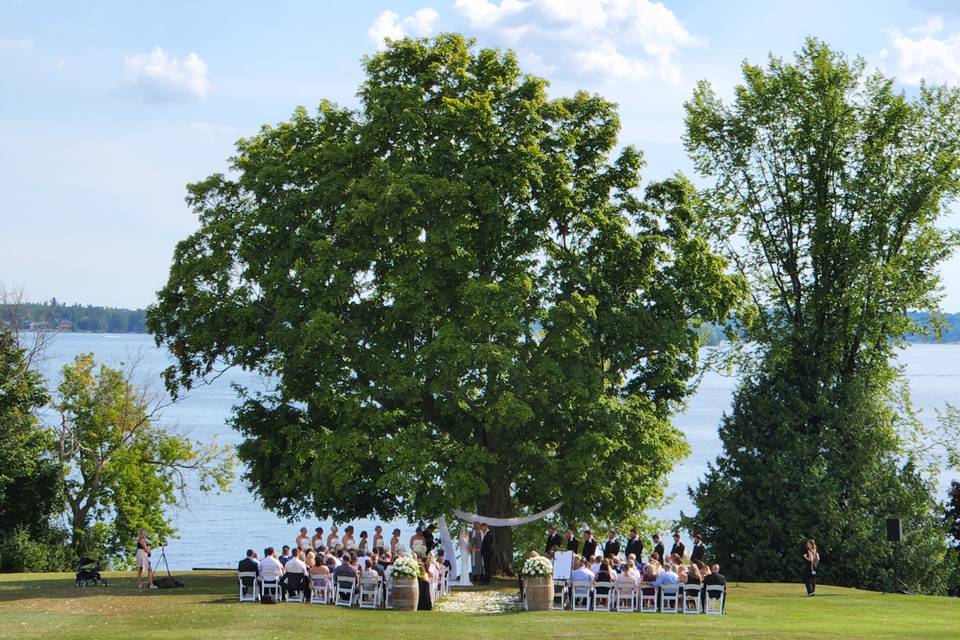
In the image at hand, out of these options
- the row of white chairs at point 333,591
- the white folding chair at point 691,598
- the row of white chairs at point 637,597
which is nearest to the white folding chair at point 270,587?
the row of white chairs at point 333,591

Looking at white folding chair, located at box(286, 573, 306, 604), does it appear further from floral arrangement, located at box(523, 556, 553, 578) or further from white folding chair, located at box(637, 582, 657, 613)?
white folding chair, located at box(637, 582, 657, 613)

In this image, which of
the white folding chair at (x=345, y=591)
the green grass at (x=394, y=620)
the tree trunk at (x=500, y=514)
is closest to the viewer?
the green grass at (x=394, y=620)

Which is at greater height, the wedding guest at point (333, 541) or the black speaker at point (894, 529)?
the black speaker at point (894, 529)

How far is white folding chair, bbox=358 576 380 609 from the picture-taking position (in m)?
26.2

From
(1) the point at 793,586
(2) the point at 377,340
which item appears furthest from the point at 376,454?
(1) the point at 793,586

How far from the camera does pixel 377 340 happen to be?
106 ft

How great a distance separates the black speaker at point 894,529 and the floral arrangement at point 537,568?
14029 mm

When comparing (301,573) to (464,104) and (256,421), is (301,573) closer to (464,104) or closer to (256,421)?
(256,421)

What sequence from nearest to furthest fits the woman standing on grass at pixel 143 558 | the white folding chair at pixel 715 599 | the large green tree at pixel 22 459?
the white folding chair at pixel 715 599, the woman standing on grass at pixel 143 558, the large green tree at pixel 22 459

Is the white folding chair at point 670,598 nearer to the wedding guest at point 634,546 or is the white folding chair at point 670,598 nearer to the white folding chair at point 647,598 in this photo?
the white folding chair at point 647,598

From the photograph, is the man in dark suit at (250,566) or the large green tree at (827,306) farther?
the large green tree at (827,306)

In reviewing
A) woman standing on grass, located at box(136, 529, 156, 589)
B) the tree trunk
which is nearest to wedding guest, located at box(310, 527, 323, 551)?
woman standing on grass, located at box(136, 529, 156, 589)

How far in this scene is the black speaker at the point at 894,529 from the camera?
34.9 metres

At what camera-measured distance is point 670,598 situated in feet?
85.2
